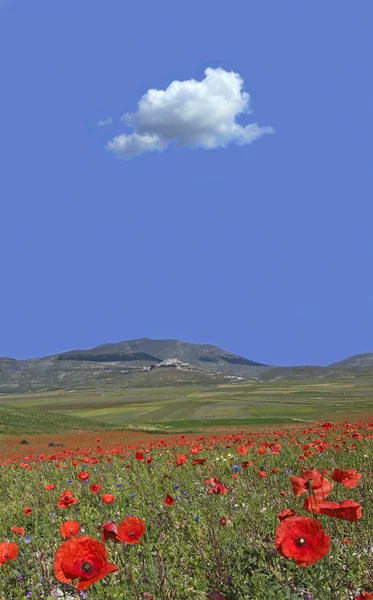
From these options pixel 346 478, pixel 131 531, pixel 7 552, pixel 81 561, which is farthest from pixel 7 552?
pixel 346 478

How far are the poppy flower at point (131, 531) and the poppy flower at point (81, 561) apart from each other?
49 cm

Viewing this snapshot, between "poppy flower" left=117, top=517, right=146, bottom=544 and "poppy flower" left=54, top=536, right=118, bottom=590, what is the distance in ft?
1.61

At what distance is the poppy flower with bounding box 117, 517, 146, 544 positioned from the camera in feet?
8.75

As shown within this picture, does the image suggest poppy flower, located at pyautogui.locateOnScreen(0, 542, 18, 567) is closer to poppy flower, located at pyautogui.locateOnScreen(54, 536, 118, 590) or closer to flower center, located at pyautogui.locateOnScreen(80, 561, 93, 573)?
poppy flower, located at pyautogui.locateOnScreen(54, 536, 118, 590)

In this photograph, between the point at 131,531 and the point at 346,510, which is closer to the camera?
the point at 346,510

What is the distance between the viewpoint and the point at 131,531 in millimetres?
2721

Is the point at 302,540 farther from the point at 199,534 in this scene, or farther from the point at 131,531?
the point at 199,534

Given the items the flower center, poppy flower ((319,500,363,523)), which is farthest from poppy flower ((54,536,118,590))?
poppy flower ((319,500,363,523))

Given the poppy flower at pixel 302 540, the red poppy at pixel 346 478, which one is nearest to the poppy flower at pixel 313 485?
the red poppy at pixel 346 478

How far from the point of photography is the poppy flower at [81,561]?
2.11m

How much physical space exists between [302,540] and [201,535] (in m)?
2.79

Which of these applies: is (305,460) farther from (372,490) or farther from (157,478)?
(157,478)

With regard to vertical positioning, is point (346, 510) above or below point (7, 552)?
above

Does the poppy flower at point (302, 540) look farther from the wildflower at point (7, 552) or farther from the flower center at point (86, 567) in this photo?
the wildflower at point (7, 552)
